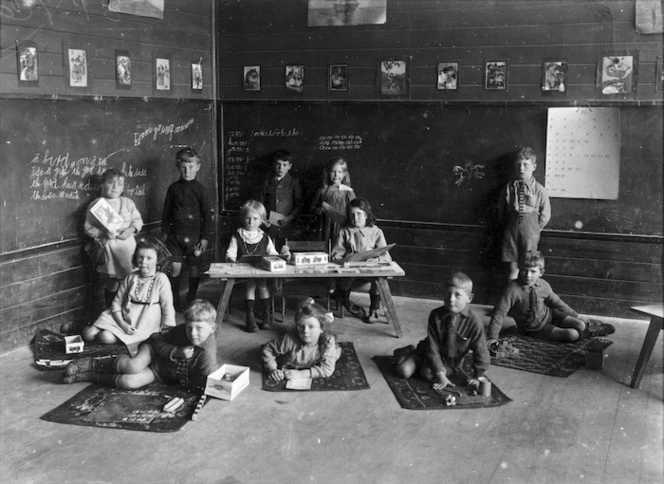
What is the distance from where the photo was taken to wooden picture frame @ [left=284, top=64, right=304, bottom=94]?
7570mm

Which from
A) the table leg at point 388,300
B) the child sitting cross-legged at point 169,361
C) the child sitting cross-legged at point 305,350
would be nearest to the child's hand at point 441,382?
the child sitting cross-legged at point 305,350

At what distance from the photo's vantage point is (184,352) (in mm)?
4898

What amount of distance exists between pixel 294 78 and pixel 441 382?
3837 mm

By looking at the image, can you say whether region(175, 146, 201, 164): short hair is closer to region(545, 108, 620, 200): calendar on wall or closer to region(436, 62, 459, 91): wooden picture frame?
region(436, 62, 459, 91): wooden picture frame

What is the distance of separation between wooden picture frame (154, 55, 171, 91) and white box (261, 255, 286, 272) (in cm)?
214

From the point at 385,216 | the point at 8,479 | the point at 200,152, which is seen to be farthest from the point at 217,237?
the point at 8,479

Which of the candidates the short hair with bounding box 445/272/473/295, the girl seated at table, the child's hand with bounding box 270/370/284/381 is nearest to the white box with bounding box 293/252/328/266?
the girl seated at table

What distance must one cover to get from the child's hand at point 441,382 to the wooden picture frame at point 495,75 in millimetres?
3103

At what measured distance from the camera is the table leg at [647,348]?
4988mm

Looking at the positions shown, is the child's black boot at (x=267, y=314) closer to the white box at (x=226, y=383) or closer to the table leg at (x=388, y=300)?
A: the table leg at (x=388, y=300)

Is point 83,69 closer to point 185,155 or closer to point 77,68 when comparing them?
point 77,68

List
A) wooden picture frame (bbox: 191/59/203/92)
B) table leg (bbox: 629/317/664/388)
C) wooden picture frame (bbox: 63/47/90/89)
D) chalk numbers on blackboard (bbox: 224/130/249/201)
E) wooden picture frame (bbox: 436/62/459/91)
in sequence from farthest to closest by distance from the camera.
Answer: chalk numbers on blackboard (bbox: 224/130/249/201)
wooden picture frame (bbox: 191/59/203/92)
wooden picture frame (bbox: 436/62/459/91)
wooden picture frame (bbox: 63/47/90/89)
table leg (bbox: 629/317/664/388)

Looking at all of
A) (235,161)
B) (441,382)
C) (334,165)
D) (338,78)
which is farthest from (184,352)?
(338,78)

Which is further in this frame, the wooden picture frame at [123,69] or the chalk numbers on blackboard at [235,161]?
the chalk numbers on blackboard at [235,161]
